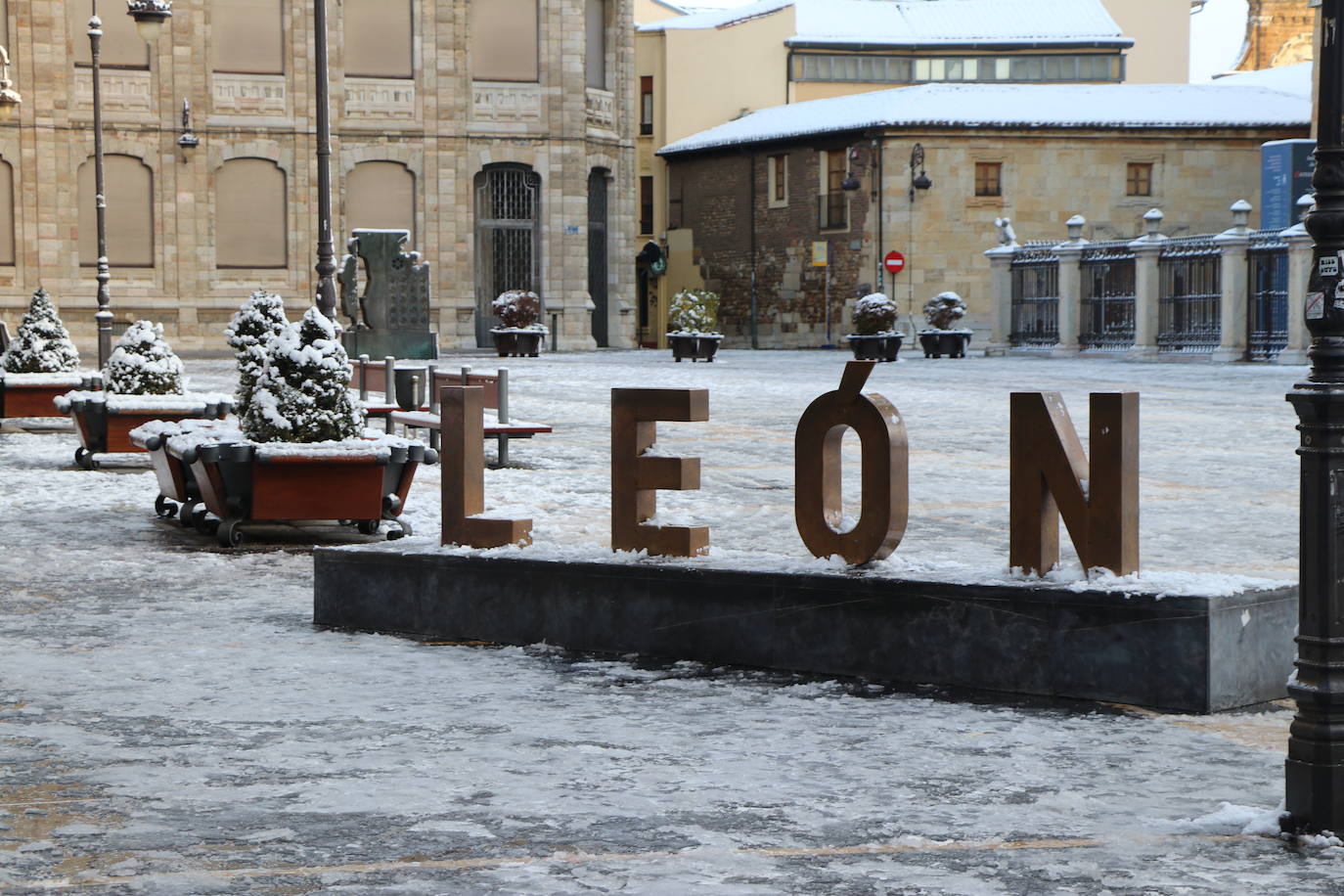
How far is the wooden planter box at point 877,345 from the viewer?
3672cm

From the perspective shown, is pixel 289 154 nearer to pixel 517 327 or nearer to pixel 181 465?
pixel 517 327

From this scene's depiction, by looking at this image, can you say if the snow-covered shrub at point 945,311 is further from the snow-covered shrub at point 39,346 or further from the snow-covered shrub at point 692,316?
the snow-covered shrub at point 39,346

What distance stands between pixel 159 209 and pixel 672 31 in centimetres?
1978

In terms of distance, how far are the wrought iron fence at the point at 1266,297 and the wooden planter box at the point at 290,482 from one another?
25.4m

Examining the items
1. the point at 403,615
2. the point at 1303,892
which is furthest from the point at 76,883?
the point at 403,615

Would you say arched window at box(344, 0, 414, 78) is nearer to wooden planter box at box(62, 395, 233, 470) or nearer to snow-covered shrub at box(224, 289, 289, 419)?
wooden planter box at box(62, 395, 233, 470)

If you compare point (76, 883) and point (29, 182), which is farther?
point (29, 182)

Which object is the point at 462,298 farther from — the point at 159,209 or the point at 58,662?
the point at 58,662

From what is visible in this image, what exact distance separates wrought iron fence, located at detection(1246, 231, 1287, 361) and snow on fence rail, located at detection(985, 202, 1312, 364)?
17 millimetres

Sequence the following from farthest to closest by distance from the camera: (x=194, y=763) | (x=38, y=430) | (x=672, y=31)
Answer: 1. (x=672, y=31)
2. (x=38, y=430)
3. (x=194, y=763)

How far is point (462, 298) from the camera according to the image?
43.4 m

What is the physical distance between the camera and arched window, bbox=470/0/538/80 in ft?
143

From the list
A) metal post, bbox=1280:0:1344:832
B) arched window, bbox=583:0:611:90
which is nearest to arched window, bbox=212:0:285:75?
arched window, bbox=583:0:611:90

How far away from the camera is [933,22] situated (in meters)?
59.0
